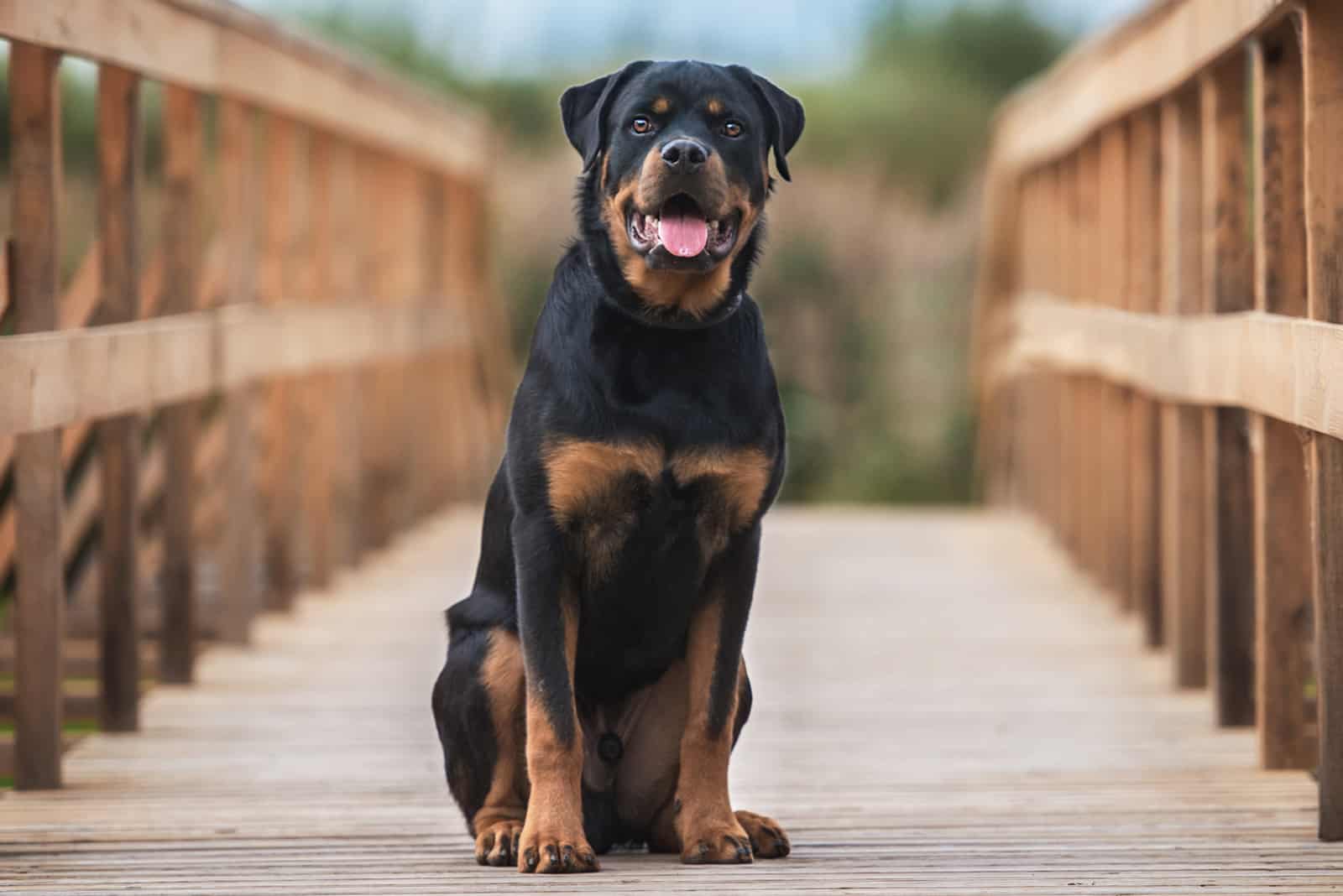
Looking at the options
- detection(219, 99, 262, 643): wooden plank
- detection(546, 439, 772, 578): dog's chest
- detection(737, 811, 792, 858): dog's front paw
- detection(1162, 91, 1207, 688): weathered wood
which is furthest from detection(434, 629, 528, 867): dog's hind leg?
detection(219, 99, 262, 643): wooden plank

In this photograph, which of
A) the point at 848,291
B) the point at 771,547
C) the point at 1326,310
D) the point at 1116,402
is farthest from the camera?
the point at 848,291

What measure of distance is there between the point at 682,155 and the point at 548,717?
3.07ft

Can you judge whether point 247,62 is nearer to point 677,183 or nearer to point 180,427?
point 180,427

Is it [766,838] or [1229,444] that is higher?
[1229,444]

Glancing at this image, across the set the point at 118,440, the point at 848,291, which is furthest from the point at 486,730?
the point at 848,291

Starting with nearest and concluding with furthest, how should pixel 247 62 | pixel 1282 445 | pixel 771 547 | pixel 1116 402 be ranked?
pixel 1282 445 → pixel 247 62 → pixel 1116 402 → pixel 771 547

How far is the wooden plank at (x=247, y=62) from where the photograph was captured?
14.7ft

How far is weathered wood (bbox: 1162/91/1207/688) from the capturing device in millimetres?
5668

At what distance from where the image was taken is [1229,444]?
16.8 ft

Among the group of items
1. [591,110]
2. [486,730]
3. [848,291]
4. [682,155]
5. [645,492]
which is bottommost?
[486,730]

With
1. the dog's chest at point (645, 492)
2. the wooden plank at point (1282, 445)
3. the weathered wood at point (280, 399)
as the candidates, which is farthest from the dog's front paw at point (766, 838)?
the weathered wood at point (280, 399)

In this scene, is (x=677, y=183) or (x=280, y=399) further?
(x=280, y=399)

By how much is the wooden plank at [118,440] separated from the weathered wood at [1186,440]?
266 centimetres

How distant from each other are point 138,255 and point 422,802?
1564 millimetres
